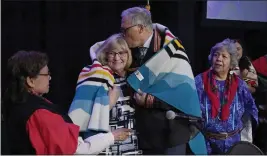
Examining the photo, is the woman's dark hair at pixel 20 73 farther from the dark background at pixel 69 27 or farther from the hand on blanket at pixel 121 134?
the hand on blanket at pixel 121 134

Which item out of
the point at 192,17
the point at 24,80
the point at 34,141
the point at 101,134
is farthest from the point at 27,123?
the point at 192,17

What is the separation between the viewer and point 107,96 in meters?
2.44

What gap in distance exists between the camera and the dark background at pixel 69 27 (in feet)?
8.58

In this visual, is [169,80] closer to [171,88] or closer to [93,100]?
[171,88]

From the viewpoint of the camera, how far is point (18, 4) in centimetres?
262

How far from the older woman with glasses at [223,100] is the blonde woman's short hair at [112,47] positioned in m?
0.69

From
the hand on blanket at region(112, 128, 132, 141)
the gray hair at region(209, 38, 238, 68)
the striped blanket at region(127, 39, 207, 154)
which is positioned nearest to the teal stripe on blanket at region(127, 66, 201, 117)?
the striped blanket at region(127, 39, 207, 154)

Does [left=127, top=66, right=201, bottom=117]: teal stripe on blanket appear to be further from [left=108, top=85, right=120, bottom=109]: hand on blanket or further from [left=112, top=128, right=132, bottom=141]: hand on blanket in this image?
[left=112, top=128, right=132, bottom=141]: hand on blanket

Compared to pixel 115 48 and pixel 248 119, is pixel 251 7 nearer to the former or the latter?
pixel 248 119

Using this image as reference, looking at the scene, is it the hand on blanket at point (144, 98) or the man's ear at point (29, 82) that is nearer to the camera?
the man's ear at point (29, 82)

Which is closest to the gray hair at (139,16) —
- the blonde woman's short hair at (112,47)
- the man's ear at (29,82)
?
the blonde woman's short hair at (112,47)

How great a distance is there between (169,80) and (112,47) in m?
0.37

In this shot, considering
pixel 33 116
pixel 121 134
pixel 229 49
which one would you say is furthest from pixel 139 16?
pixel 33 116

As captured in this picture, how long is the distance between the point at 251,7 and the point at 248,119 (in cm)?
80
